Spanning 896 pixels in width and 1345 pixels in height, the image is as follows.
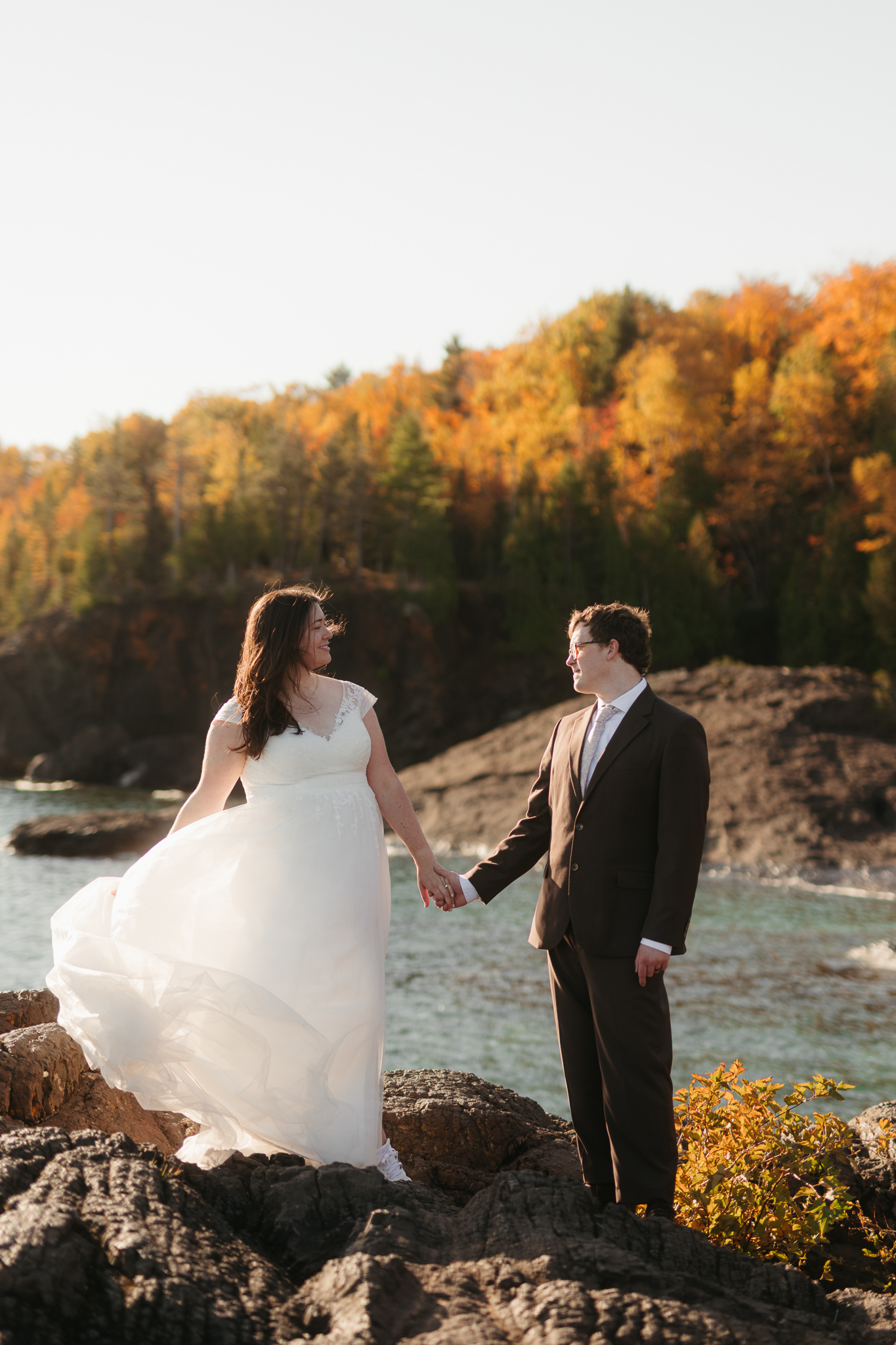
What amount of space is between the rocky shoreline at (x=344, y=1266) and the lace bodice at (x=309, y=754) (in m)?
1.31

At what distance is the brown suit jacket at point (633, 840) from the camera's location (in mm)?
3410

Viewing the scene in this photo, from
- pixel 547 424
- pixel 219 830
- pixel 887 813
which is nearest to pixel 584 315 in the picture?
pixel 547 424

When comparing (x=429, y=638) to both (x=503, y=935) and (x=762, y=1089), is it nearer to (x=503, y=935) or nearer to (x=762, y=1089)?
(x=503, y=935)

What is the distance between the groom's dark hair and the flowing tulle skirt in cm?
108

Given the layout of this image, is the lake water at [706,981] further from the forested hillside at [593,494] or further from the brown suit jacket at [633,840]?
the forested hillside at [593,494]

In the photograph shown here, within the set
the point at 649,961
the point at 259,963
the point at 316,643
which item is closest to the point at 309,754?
the point at 316,643

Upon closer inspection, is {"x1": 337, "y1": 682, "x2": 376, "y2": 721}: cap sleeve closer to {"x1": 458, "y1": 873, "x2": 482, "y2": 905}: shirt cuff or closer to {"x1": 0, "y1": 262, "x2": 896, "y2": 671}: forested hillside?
{"x1": 458, "y1": 873, "x2": 482, "y2": 905}: shirt cuff

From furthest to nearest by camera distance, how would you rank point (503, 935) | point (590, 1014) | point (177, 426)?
point (177, 426) → point (503, 935) → point (590, 1014)

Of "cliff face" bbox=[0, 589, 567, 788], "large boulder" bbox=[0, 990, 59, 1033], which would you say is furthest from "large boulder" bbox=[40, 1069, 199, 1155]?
"cliff face" bbox=[0, 589, 567, 788]

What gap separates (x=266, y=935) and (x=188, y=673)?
138ft

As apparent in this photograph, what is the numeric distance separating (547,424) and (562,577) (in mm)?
9557

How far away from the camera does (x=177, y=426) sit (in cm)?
5466

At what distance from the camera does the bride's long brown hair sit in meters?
3.76

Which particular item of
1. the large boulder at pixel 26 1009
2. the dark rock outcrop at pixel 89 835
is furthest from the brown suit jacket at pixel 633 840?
the dark rock outcrop at pixel 89 835
